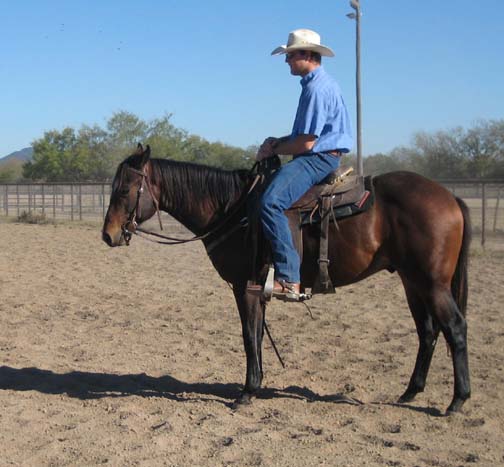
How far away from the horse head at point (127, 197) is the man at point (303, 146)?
3.44 feet

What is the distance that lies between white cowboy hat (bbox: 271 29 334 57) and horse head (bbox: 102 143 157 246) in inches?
55.5

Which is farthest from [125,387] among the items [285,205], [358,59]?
[358,59]

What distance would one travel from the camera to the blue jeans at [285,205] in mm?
4469

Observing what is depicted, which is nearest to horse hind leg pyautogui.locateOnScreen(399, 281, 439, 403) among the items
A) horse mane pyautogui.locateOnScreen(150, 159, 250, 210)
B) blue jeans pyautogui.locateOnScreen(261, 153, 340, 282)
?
blue jeans pyautogui.locateOnScreen(261, 153, 340, 282)

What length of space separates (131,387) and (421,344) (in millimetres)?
2508

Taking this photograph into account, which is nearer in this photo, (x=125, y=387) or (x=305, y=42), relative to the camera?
(x=305, y=42)

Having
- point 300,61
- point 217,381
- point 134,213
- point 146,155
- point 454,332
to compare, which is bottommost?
point 217,381

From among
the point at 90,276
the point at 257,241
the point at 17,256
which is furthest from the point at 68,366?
the point at 17,256

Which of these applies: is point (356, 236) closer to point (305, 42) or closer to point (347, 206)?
point (347, 206)

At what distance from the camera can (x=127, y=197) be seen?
485 cm

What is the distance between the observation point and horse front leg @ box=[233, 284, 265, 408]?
15.8ft

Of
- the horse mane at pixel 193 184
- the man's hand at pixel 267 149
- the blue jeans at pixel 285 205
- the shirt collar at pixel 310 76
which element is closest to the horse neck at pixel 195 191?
the horse mane at pixel 193 184

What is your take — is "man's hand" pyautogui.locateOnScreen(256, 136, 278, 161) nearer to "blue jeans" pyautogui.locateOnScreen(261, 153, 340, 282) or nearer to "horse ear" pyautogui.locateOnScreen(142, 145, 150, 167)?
"blue jeans" pyautogui.locateOnScreen(261, 153, 340, 282)

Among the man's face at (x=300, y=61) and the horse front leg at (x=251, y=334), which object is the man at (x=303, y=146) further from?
the horse front leg at (x=251, y=334)
